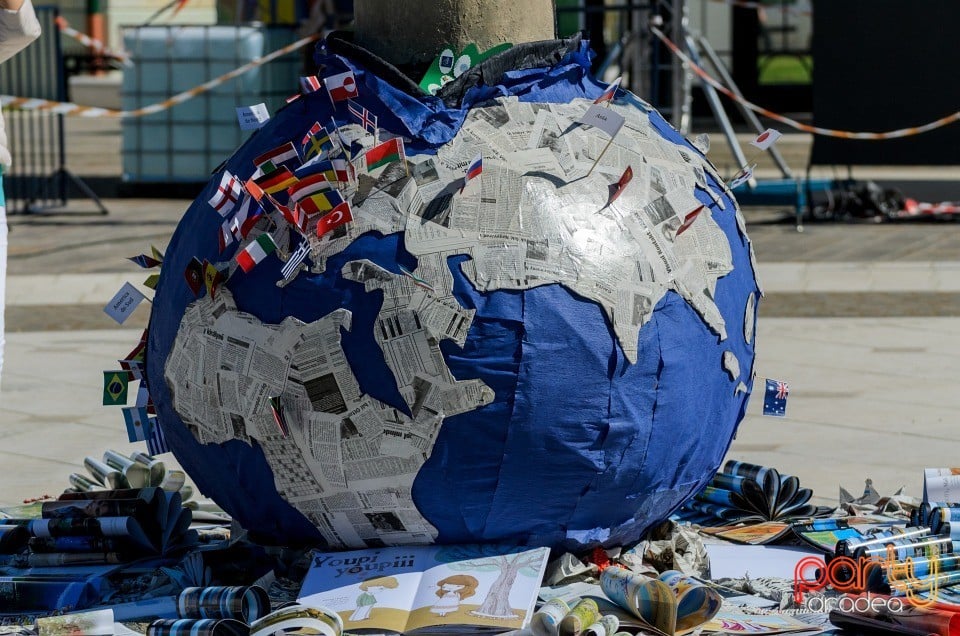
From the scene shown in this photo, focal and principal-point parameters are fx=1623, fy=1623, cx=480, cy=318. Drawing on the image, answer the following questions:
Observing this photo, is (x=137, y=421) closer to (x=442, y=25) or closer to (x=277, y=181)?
(x=277, y=181)

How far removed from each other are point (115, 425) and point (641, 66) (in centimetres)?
849

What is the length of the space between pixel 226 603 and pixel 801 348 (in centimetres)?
517

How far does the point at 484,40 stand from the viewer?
14.6 ft

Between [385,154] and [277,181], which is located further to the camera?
[277,181]

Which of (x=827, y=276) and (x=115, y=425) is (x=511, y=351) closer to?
(x=115, y=425)

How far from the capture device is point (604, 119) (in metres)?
4.23

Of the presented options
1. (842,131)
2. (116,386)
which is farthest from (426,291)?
(842,131)

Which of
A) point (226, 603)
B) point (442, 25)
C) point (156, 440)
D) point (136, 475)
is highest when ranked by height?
point (442, 25)

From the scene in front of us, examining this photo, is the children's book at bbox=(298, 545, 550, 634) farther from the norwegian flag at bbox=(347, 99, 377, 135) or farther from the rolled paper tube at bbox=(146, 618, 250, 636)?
the norwegian flag at bbox=(347, 99, 377, 135)

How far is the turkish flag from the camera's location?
4320mm

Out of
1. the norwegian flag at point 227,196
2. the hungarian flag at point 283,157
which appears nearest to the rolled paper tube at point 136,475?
the norwegian flag at point 227,196

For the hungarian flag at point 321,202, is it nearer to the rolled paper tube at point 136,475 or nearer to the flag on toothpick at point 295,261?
the flag on toothpick at point 295,261

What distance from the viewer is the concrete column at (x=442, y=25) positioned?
4426 mm

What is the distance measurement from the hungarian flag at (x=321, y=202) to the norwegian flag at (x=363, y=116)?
0.22 m
